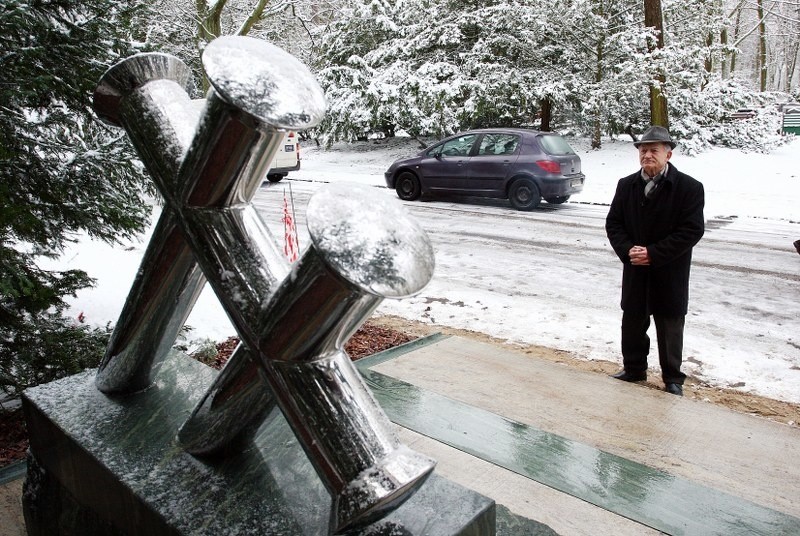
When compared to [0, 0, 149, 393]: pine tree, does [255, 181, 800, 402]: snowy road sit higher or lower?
lower

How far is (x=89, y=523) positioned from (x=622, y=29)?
61.2ft

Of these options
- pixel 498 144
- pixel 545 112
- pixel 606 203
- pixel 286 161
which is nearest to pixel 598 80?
pixel 545 112

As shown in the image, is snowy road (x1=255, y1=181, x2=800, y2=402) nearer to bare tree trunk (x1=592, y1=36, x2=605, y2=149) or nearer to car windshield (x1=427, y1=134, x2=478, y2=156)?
car windshield (x1=427, y1=134, x2=478, y2=156)

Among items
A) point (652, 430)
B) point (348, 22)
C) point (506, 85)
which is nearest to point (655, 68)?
point (506, 85)

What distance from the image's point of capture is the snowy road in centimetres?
486

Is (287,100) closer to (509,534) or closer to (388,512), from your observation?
(388,512)

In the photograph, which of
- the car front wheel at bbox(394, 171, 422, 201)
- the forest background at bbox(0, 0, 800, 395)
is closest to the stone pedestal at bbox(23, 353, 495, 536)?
the forest background at bbox(0, 0, 800, 395)

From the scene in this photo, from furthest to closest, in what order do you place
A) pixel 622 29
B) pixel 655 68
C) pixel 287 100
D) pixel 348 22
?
pixel 348 22
pixel 622 29
pixel 655 68
pixel 287 100

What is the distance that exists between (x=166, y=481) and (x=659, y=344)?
341 cm

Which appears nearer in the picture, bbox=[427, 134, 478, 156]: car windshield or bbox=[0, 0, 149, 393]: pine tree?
bbox=[0, 0, 149, 393]: pine tree

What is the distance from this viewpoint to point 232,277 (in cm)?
120

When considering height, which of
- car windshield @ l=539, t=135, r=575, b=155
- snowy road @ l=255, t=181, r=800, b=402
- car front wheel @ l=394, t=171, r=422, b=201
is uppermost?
car windshield @ l=539, t=135, r=575, b=155

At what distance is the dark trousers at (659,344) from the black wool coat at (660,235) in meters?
0.06

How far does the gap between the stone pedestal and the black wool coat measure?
2884mm
